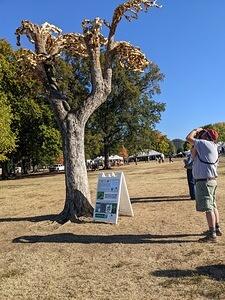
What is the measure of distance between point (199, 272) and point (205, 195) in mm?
2057

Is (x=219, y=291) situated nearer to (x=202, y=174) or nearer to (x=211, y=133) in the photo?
(x=202, y=174)

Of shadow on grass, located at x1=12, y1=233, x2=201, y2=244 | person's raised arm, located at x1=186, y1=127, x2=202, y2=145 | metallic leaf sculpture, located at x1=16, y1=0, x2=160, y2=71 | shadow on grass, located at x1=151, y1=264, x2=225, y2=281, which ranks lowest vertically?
shadow on grass, located at x1=151, y1=264, x2=225, y2=281

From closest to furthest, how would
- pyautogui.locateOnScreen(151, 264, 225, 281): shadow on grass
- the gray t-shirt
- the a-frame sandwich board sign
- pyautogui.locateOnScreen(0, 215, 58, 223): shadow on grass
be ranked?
pyautogui.locateOnScreen(151, 264, 225, 281): shadow on grass → the gray t-shirt → the a-frame sandwich board sign → pyautogui.locateOnScreen(0, 215, 58, 223): shadow on grass

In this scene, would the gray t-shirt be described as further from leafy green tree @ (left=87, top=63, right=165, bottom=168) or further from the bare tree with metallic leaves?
leafy green tree @ (left=87, top=63, right=165, bottom=168)

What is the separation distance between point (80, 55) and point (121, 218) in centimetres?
471

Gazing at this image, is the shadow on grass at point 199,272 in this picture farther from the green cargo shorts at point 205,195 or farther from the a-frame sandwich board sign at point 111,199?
the a-frame sandwich board sign at point 111,199

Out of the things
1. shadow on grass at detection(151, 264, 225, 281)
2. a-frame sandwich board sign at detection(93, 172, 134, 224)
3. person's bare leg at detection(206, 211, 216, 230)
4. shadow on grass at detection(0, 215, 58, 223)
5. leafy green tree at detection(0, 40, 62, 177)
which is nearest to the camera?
shadow on grass at detection(151, 264, 225, 281)

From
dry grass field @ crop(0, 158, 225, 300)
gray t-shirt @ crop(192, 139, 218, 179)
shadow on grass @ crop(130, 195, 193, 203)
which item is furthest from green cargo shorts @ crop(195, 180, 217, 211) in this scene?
shadow on grass @ crop(130, 195, 193, 203)

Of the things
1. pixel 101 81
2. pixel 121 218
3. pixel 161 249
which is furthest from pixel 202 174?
pixel 101 81

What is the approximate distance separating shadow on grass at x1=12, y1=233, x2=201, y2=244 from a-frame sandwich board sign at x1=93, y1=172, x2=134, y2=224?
55.2 inches

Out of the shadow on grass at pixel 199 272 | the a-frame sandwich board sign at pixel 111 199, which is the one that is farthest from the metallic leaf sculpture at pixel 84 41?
the shadow on grass at pixel 199 272

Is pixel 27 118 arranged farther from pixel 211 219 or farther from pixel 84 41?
pixel 211 219

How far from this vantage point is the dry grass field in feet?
19.3

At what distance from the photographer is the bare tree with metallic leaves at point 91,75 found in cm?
1206
